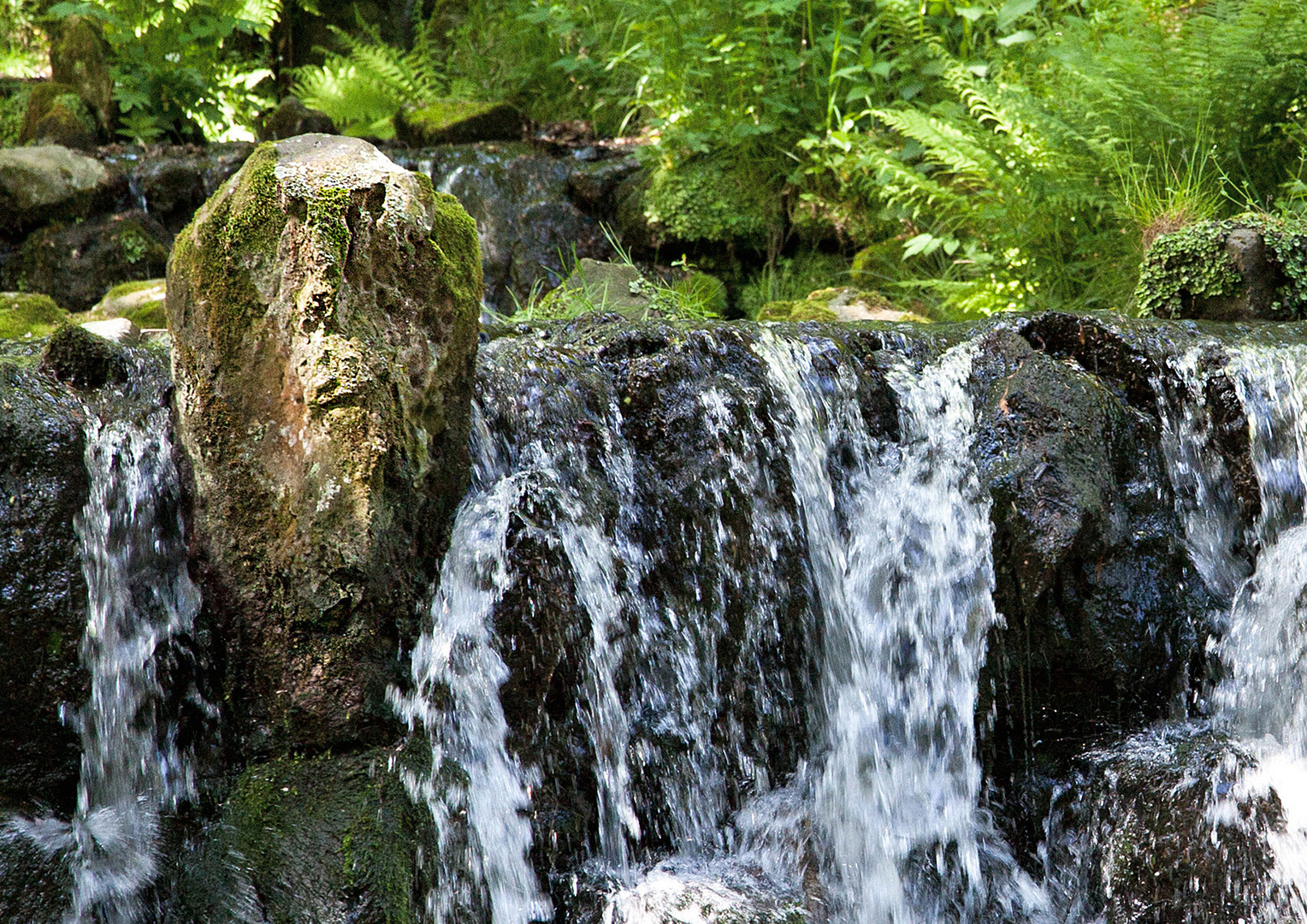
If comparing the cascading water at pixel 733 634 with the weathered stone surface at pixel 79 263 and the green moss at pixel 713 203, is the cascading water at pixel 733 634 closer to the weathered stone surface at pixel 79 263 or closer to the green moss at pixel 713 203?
the green moss at pixel 713 203

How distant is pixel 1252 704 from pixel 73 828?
3.13 metres

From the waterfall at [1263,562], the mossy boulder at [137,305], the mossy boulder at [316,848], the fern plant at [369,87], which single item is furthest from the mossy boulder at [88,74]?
the waterfall at [1263,562]

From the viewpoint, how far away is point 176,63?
8.42 meters

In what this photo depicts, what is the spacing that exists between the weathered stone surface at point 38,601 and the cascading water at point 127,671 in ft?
0.12

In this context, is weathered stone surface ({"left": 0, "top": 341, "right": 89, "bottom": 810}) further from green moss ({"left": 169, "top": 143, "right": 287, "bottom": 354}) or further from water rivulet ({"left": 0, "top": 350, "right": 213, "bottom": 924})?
green moss ({"left": 169, "top": 143, "right": 287, "bottom": 354})

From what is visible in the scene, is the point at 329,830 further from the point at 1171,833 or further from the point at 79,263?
the point at 79,263

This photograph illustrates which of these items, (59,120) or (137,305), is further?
(59,120)

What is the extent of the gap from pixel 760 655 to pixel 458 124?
563 centimetres

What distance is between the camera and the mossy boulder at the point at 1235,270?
13.8 feet

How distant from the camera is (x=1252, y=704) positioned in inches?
125

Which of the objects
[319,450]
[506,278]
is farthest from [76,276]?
[319,450]

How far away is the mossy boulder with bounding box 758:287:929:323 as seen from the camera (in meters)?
5.37

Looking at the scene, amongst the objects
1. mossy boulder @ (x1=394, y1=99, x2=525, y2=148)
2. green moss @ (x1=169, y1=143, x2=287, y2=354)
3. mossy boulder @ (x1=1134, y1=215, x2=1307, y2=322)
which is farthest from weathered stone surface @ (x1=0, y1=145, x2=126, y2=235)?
mossy boulder @ (x1=1134, y1=215, x2=1307, y2=322)

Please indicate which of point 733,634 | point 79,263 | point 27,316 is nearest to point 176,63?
point 79,263
